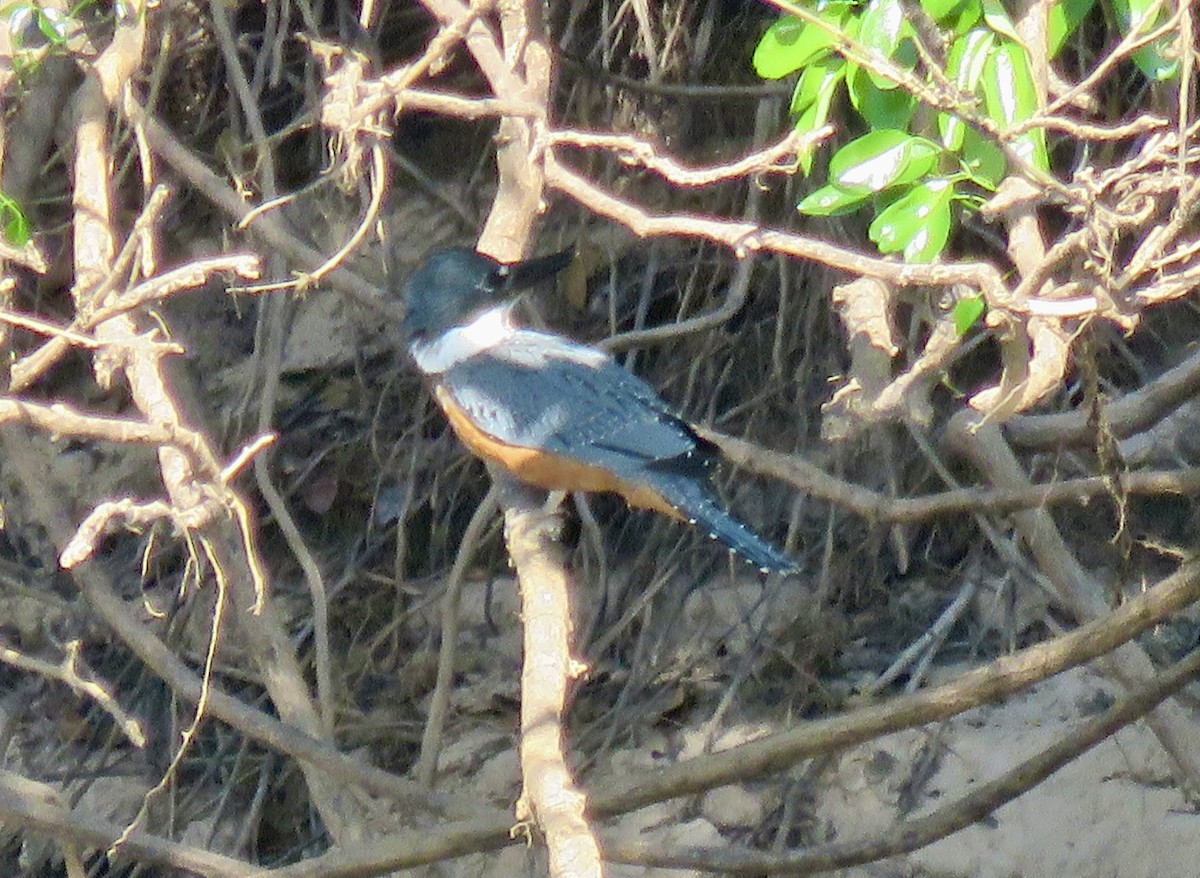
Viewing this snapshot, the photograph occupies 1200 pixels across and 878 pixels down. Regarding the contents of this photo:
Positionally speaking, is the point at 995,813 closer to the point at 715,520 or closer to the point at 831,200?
the point at 715,520

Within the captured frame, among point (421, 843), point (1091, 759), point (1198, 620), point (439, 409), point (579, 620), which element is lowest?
point (421, 843)

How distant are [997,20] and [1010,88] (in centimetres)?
10

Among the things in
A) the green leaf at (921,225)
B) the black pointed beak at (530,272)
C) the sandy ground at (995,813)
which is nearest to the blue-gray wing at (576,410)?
the black pointed beak at (530,272)

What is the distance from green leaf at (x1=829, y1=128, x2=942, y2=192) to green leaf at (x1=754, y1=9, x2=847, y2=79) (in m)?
0.17

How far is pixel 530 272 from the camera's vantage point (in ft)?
11.9

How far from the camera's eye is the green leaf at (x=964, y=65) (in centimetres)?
227

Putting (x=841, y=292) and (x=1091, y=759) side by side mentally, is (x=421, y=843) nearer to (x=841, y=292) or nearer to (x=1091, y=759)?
(x=841, y=292)

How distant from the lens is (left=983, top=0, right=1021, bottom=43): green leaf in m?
2.20

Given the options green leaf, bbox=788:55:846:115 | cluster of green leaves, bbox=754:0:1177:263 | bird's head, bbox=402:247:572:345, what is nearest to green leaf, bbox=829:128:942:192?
cluster of green leaves, bbox=754:0:1177:263

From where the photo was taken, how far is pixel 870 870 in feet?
12.6

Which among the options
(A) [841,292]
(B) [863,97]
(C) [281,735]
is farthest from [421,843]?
(B) [863,97]

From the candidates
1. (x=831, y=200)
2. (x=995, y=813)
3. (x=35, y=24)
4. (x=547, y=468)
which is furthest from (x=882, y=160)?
(x=995, y=813)

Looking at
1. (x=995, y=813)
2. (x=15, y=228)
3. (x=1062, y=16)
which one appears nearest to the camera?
(x=1062, y=16)

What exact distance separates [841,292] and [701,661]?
1.88 meters
